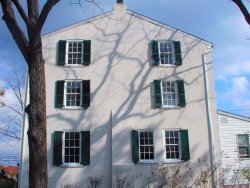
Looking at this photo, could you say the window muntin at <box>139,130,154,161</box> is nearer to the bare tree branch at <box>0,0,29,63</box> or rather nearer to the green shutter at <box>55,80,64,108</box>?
the green shutter at <box>55,80,64,108</box>

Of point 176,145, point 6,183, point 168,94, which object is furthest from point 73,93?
point 6,183

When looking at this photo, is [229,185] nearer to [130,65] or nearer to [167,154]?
[167,154]

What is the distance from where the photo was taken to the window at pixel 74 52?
2036cm

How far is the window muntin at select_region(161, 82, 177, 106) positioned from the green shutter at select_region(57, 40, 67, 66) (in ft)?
18.0

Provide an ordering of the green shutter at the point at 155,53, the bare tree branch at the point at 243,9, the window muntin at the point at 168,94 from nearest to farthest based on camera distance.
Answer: the bare tree branch at the point at 243,9 → the window muntin at the point at 168,94 → the green shutter at the point at 155,53

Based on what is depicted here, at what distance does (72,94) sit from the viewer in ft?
65.5

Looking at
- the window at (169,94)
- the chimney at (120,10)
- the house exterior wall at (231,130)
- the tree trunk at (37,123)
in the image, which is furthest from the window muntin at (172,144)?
the tree trunk at (37,123)

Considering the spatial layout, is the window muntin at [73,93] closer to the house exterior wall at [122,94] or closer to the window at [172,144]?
the house exterior wall at [122,94]

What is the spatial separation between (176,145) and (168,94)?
2.74m

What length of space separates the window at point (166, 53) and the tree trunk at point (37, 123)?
425 inches

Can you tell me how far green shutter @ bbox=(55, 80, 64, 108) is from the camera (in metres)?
19.6

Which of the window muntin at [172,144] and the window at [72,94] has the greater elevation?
the window at [72,94]

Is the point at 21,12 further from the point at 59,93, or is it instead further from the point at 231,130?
the point at 231,130

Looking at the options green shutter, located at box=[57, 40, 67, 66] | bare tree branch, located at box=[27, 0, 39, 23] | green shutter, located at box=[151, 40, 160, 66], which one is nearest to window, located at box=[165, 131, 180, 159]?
green shutter, located at box=[151, 40, 160, 66]
